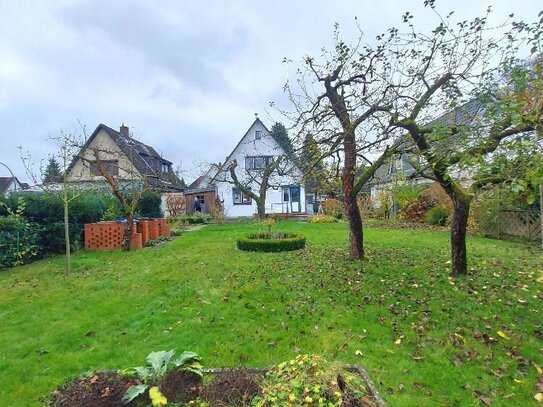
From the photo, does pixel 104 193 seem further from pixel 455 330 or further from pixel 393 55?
pixel 455 330

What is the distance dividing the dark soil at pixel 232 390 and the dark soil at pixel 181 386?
0.10m

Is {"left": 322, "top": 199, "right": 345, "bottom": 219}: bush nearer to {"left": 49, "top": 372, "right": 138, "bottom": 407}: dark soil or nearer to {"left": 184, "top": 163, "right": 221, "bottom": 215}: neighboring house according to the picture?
{"left": 184, "top": 163, "right": 221, "bottom": 215}: neighboring house

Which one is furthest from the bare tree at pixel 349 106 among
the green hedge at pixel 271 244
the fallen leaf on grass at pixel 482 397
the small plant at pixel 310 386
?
the small plant at pixel 310 386

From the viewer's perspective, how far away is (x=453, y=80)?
6105 millimetres

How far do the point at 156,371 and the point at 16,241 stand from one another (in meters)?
9.35

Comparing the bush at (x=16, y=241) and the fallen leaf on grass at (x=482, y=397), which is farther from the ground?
the bush at (x=16, y=241)

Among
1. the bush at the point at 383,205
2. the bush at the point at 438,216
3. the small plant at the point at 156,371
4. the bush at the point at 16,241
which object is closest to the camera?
the small plant at the point at 156,371

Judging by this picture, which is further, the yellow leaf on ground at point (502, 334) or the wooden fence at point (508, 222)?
the wooden fence at point (508, 222)

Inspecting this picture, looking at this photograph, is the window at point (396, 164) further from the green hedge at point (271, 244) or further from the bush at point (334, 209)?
the bush at point (334, 209)

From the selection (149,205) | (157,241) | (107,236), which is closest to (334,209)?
(149,205)

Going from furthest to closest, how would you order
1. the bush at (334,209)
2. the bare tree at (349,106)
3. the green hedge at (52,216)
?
the bush at (334,209) → the green hedge at (52,216) → the bare tree at (349,106)

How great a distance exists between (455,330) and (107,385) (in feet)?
13.3

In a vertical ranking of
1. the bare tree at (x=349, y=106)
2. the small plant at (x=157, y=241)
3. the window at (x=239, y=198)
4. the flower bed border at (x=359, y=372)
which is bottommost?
the flower bed border at (x=359, y=372)

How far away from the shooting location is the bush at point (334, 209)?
23.2m
